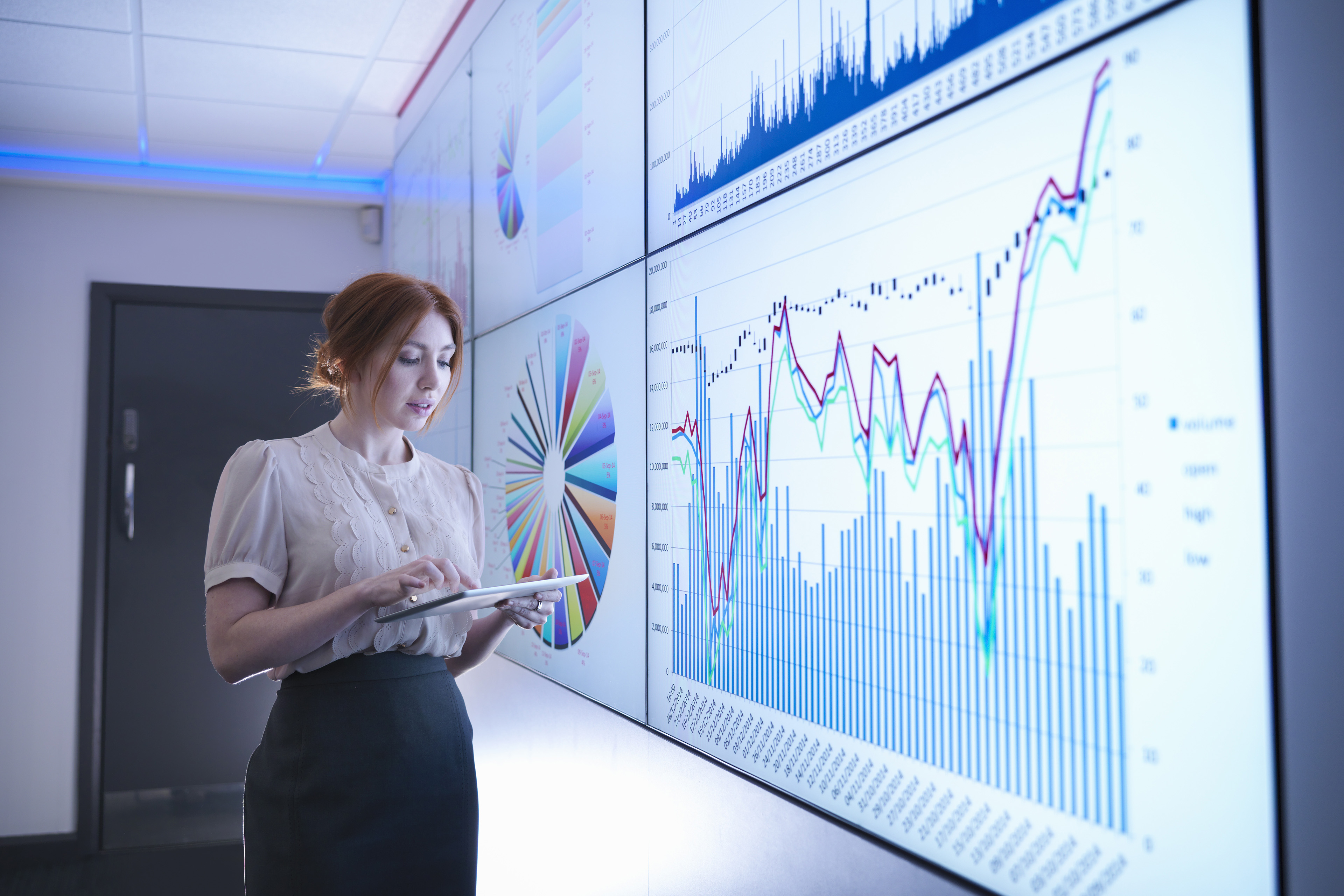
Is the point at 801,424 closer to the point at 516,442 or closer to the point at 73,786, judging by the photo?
the point at 516,442

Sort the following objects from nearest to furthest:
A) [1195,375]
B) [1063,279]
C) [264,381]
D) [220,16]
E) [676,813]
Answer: [1195,375]
[1063,279]
[676,813]
[220,16]
[264,381]

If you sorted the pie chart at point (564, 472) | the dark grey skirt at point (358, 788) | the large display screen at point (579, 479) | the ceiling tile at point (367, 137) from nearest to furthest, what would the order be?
the dark grey skirt at point (358, 788)
the large display screen at point (579, 479)
the pie chart at point (564, 472)
the ceiling tile at point (367, 137)

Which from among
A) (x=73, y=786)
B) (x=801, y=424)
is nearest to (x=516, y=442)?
(x=801, y=424)

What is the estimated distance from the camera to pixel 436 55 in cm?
274

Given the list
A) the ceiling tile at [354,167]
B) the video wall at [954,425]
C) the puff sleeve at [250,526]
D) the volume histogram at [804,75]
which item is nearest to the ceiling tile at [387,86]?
the ceiling tile at [354,167]

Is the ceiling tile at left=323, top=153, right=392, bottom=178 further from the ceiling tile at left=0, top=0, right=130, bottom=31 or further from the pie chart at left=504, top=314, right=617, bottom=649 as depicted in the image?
the pie chart at left=504, top=314, right=617, bottom=649

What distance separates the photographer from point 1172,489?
0.62m

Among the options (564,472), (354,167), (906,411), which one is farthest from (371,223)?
(906,411)

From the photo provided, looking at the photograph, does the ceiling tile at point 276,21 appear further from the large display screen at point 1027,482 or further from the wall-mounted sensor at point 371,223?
the large display screen at point 1027,482

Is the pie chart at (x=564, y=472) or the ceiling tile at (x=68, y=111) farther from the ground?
the ceiling tile at (x=68, y=111)

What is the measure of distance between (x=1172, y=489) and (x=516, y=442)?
1.55m

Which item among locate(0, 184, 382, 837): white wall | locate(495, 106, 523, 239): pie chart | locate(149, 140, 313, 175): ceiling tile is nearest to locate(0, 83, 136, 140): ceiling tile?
locate(149, 140, 313, 175): ceiling tile

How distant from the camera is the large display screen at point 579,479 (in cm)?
146

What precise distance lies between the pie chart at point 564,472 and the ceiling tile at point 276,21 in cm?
122
